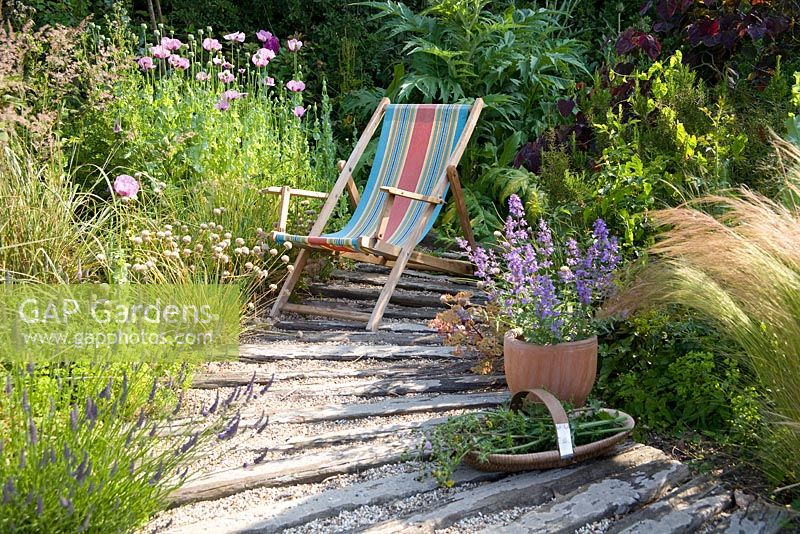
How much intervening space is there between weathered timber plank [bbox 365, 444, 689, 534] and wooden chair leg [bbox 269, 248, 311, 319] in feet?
7.29

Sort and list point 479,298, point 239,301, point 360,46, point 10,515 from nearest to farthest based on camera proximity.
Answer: point 10,515, point 239,301, point 479,298, point 360,46

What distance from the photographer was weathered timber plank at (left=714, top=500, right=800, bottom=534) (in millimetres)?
2324

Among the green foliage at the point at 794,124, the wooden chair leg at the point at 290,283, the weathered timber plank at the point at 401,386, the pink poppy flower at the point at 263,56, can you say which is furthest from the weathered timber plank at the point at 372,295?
the green foliage at the point at 794,124

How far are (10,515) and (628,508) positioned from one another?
5.33 ft

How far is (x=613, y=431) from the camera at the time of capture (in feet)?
8.69

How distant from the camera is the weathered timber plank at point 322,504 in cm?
226

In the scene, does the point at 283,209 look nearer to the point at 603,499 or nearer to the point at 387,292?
the point at 387,292

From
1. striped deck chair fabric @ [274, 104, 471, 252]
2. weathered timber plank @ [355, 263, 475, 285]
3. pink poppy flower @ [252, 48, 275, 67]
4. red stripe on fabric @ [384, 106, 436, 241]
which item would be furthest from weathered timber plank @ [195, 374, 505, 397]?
pink poppy flower @ [252, 48, 275, 67]

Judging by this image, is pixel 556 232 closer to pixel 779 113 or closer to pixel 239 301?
pixel 779 113

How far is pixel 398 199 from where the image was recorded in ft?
16.9

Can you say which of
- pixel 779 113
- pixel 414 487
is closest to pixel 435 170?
pixel 779 113

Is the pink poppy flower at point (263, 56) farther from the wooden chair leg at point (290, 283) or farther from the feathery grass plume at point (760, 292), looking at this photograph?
the feathery grass plume at point (760, 292)

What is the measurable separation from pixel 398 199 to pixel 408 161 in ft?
0.78

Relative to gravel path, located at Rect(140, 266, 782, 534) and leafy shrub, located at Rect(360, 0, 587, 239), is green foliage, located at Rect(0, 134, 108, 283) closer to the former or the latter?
gravel path, located at Rect(140, 266, 782, 534)
